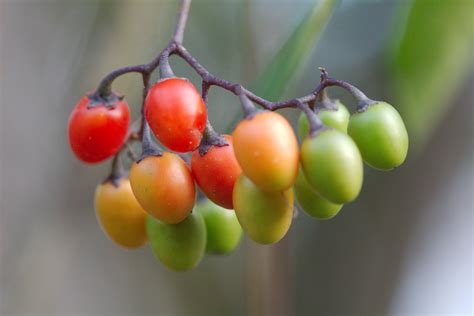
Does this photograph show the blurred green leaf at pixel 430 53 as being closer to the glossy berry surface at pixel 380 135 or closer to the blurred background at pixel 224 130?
the blurred background at pixel 224 130

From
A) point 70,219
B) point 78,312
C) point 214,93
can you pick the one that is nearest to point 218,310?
point 78,312

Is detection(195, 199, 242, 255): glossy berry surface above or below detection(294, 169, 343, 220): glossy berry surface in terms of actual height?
below

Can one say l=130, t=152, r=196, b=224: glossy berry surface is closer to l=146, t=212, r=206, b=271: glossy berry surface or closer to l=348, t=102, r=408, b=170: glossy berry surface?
l=146, t=212, r=206, b=271: glossy berry surface

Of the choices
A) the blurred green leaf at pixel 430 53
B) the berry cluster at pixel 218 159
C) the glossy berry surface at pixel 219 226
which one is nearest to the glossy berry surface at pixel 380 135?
the berry cluster at pixel 218 159

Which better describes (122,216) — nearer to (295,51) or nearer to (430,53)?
(295,51)

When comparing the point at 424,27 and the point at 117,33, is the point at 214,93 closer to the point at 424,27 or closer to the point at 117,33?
the point at 117,33

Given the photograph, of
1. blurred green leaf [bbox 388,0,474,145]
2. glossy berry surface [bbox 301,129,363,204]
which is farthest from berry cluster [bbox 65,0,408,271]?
blurred green leaf [bbox 388,0,474,145]

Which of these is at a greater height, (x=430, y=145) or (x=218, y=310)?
(x=430, y=145)
